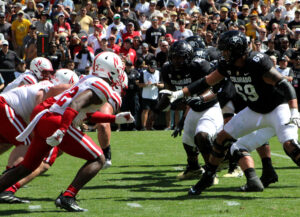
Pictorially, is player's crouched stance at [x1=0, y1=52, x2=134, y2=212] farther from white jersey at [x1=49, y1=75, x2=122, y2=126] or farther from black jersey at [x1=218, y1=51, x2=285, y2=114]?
black jersey at [x1=218, y1=51, x2=285, y2=114]

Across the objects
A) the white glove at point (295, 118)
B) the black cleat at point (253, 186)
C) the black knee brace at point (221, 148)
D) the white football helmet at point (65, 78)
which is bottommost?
the black cleat at point (253, 186)

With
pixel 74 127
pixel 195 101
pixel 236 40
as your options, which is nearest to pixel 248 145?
pixel 195 101

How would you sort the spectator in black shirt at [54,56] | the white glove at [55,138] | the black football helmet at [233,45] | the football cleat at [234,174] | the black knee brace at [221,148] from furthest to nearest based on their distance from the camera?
the spectator in black shirt at [54,56] < the football cleat at [234,174] < the black knee brace at [221,148] < the black football helmet at [233,45] < the white glove at [55,138]

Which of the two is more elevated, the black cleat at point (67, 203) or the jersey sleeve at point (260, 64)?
the jersey sleeve at point (260, 64)

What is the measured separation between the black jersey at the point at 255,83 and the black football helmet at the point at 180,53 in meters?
0.71

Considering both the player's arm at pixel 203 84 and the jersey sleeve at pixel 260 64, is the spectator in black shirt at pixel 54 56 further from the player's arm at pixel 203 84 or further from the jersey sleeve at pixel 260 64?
the jersey sleeve at pixel 260 64

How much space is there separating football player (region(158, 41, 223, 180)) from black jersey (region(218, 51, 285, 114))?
0.79 metres

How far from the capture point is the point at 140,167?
882cm

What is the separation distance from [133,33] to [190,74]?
28.7 ft

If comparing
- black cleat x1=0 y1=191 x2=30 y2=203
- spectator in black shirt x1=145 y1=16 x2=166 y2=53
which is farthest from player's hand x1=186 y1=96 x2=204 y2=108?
spectator in black shirt x1=145 y1=16 x2=166 y2=53

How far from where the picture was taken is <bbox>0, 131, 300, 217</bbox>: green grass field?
547 cm

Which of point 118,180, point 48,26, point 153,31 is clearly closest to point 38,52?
point 48,26

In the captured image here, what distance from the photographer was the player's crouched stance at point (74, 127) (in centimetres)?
531

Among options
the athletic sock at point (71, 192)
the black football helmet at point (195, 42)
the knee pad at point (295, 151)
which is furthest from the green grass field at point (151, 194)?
the black football helmet at point (195, 42)
